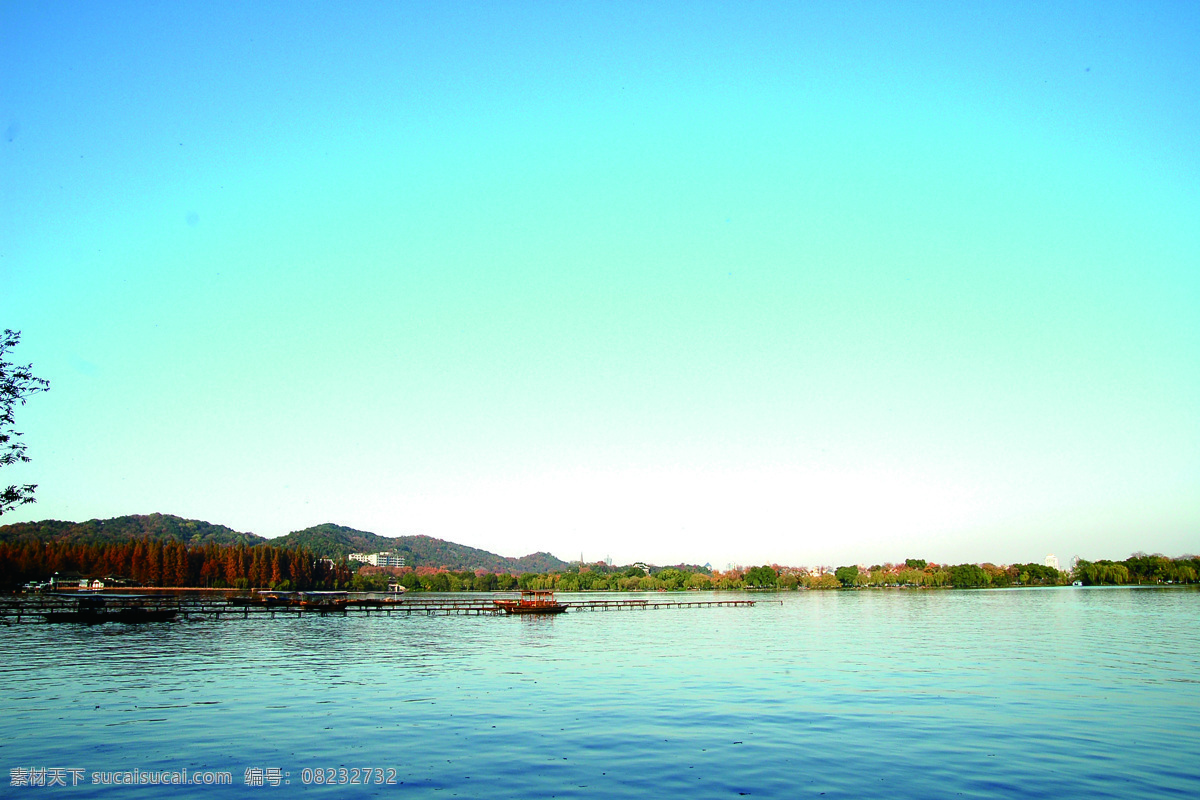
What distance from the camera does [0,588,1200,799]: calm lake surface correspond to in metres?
22.1

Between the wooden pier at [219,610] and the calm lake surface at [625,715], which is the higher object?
the calm lake surface at [625,715]

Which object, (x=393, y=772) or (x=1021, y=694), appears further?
(x=1021, y=694)

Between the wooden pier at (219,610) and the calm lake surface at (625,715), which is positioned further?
the wooden pier at (219,610)

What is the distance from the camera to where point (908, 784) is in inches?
848

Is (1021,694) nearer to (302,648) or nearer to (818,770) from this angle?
(818,770)

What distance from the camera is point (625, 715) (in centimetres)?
3186

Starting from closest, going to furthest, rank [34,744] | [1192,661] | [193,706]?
[34,744] → [193,706] → [1192,661]

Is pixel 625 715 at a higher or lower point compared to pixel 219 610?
higher

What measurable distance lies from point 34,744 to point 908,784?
26.9m

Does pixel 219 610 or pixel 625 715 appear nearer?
pixel 625 715

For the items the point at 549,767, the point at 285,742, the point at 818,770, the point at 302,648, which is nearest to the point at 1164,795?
the point at 818,770

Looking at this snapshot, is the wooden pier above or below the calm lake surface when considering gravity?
below

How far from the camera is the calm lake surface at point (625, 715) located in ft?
72.6

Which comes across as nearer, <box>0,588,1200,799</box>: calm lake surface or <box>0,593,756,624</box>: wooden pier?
<box>0,588,1200,799</box>: calm lake surface
